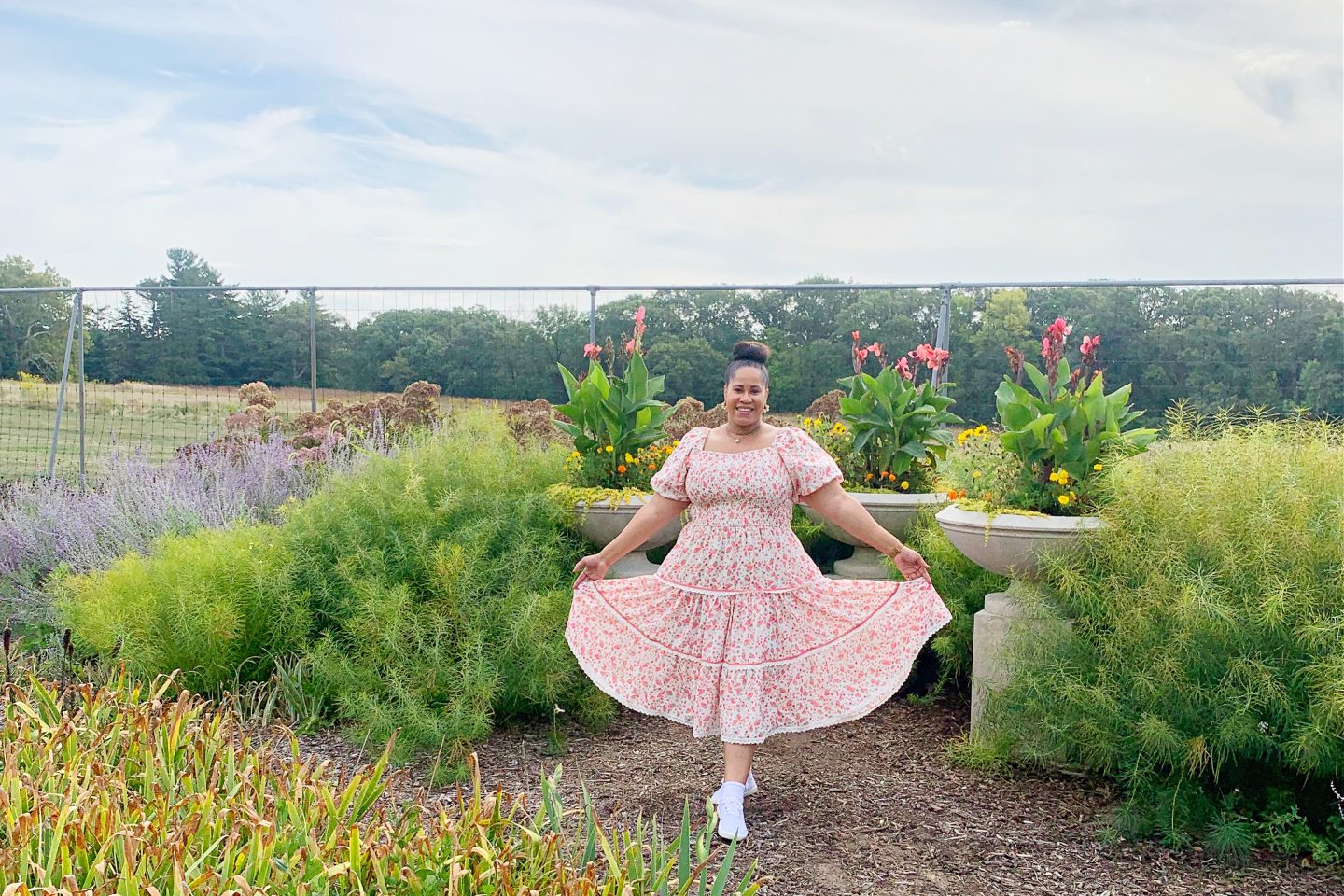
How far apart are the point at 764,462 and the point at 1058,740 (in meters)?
1.35

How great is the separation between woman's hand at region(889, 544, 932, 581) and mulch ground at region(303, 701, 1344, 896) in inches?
31.1

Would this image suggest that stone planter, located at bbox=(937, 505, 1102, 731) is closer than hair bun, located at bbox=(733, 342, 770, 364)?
No

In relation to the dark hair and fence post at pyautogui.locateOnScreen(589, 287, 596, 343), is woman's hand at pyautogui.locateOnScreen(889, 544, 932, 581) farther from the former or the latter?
fence post at pyautogui.locateOnScreen(589, 287, 596, 343)

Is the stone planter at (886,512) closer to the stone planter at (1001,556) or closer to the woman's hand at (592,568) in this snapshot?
the stone planter at (1001,556)

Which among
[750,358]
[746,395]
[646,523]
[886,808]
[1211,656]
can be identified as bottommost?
[886,808]

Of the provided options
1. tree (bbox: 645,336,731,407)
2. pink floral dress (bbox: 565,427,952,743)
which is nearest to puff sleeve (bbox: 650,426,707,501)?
pink floral dress (bbox: 565,427,952,743)

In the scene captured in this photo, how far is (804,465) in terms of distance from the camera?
3.76m

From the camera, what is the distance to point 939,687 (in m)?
5.01

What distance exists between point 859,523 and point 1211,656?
3.69 ft

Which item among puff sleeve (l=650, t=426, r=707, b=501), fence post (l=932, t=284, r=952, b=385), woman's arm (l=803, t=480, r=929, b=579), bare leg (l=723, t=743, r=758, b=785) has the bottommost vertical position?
bare leg (l=723, t=743, r=758, b=785)

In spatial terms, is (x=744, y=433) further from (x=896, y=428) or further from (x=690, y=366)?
(x=690, y=366)

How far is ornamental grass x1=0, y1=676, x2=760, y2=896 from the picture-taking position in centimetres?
209

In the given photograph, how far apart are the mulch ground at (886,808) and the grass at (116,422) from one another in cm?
692

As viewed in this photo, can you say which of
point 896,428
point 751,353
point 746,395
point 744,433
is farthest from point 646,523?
point 896,428
